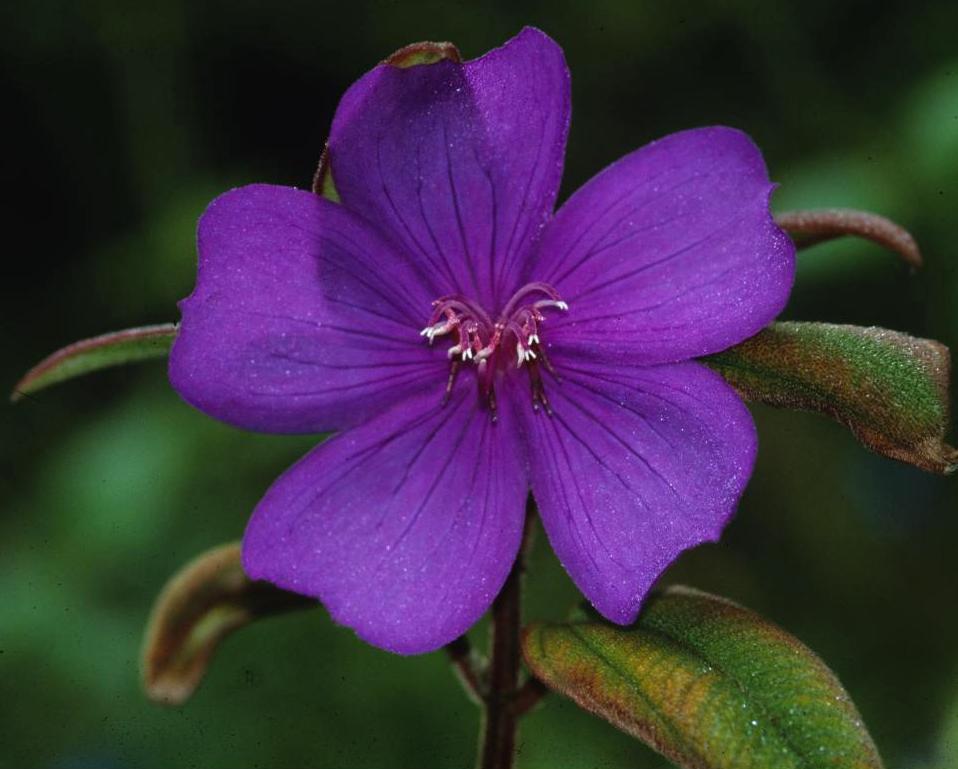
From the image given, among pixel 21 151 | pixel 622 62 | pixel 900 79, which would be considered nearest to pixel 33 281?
pixel 21 151

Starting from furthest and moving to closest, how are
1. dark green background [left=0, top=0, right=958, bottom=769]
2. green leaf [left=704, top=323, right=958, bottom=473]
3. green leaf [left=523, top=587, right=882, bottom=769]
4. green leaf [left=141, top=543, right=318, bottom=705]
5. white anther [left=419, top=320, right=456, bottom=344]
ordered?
dark green background [left=0, top=0, right=958, bottom=769]
green leaf [left=141, top=543, right=318, bottom=705]
white anther [left=419, top=320, right=456, bottom=344]
green leaf [left=704, top=323, right=958, bottom=473]
green leaf [left=523, top=587, right=882, bottom=769]

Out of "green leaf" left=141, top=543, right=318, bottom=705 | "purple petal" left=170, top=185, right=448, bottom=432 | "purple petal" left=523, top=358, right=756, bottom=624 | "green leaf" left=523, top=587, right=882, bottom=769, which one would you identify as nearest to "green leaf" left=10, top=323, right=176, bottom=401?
"purple petal" left=170, top=185, right=448, bottom=432

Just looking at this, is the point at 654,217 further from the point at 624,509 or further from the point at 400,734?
the point at 400,734

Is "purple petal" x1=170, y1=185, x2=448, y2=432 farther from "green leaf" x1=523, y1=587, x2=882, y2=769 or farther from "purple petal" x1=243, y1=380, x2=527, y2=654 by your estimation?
"green leaf" x1=523, y1=587, x2=882, y2=769


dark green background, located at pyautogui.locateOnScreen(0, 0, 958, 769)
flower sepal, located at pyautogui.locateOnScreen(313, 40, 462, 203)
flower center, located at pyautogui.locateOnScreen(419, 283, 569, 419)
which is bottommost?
dark green background, located at pyautogui.locateOnScreen(0, 0, 958, 769)

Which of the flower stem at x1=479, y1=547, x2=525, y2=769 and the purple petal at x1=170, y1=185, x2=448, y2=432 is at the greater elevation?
the purple petal at x1=170, y1=185, x2=448, y2=432

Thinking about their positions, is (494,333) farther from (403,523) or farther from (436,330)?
(403,523)

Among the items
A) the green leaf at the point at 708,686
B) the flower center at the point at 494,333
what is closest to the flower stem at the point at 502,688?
the green leaf at the point at 708,686
